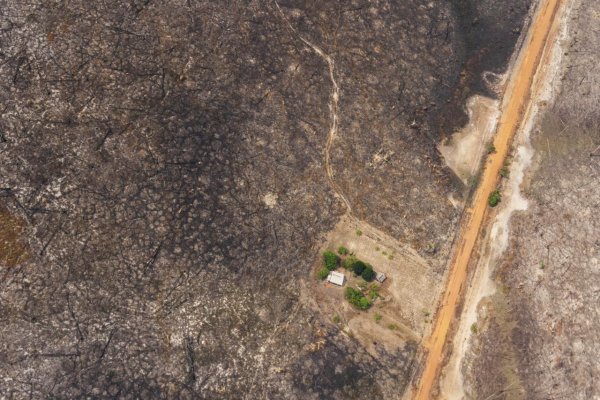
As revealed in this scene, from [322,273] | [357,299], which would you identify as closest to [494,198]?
[357,299]

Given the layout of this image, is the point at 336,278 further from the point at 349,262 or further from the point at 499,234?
the point at 499,234

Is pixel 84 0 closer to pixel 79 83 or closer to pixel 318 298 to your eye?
pixel 79 83

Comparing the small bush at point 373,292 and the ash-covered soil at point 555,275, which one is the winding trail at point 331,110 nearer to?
the small bush at point 373,292

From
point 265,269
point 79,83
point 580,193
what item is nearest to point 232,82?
point 79,83

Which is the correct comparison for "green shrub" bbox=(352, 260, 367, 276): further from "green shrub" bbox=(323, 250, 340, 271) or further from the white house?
"green shrub" bbox=(323, 250, 340, 271)

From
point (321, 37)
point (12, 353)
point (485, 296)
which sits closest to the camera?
point (12, 353)

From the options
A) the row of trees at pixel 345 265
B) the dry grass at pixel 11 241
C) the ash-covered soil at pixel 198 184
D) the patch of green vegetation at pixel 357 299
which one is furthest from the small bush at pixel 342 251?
the dry grass at pixel 11 241
